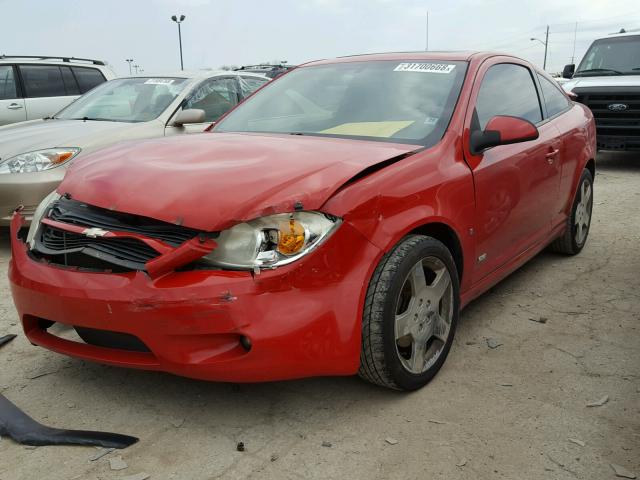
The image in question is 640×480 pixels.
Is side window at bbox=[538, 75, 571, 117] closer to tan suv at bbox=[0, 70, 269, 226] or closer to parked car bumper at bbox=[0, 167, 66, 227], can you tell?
tan suv at bbox=[0, 70, 269, 226]

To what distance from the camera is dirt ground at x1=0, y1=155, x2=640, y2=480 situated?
232cm

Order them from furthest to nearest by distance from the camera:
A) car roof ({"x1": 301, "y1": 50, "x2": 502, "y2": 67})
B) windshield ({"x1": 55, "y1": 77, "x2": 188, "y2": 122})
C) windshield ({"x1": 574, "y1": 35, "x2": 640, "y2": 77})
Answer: windshield ({"x1": 574, "y1": 35, "x2": 640, "y2": 77}) < windshield ({"x1": 55, "y1": 77, "x2": 188, "y2": 122}) < car roof ({"x1": 301, "y1": 50, "x2": 502, "y2": 67})

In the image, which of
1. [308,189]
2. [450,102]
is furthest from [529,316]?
[308,189]

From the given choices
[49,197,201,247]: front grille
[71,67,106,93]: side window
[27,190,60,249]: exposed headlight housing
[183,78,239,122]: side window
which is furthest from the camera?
[71,67,106,93]: side window

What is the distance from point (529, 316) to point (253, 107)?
213 centimetres

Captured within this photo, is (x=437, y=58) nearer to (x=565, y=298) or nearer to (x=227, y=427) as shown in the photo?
(x=565, y=298)

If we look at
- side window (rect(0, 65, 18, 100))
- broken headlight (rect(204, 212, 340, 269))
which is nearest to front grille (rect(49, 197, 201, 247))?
broken headlight (rect(204, 212, 340, 269))

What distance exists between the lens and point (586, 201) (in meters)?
5.06

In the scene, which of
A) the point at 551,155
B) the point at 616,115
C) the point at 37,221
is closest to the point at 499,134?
the point at 551,155

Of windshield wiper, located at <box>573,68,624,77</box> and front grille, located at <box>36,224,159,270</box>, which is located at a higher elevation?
windshield wiper, located at <box>573,68,624,77</box>

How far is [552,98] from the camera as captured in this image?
181 inches

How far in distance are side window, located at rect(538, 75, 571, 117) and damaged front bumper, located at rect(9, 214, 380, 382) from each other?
8.45ft

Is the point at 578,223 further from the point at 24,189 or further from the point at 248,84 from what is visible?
the point at 24,189

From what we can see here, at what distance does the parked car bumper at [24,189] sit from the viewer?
16.2ft
